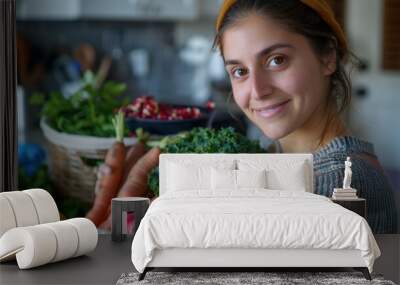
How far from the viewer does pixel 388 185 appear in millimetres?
6332

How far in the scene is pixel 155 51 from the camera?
7742 mm

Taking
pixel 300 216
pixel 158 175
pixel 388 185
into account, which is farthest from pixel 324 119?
pixel 300 216

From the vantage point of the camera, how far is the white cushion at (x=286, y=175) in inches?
218

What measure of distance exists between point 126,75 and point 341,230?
3499 millimetres

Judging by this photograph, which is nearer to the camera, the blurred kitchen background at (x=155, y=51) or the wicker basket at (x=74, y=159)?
the wicker basket at (x=74, y=159)

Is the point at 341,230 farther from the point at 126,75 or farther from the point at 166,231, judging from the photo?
the point at 126,75

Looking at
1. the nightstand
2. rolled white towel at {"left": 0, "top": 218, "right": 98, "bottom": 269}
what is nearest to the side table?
rolled white towel at {"left": 0, "top": 218, "right": 98, "bottom": 269}

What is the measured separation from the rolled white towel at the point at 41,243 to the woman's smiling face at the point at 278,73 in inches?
72.7

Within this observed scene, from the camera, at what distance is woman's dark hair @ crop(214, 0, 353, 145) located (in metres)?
6.12

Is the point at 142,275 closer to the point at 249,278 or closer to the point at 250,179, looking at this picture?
the point at 249,278

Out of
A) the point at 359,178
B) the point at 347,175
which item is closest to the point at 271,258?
the point at 347,175

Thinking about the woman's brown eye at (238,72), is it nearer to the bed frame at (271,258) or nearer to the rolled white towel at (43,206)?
the rolled white towel at (43,206)

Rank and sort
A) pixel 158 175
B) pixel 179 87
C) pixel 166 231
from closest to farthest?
pixel 166 231 < pixel 158 175 < pixel 179 87

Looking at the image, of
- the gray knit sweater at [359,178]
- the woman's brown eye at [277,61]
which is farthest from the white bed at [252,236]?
the woman's brown eye at [277,61]
